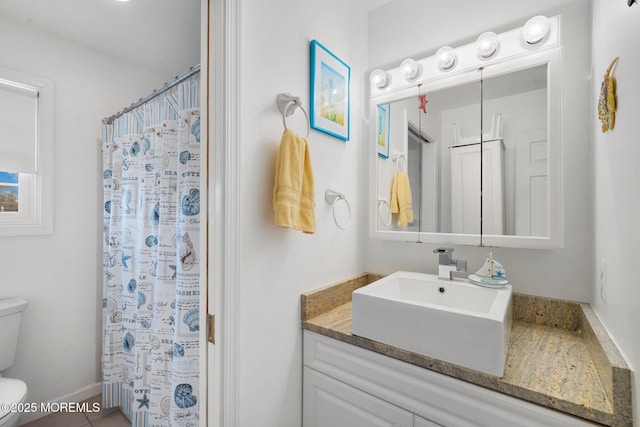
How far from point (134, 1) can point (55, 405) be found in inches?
102

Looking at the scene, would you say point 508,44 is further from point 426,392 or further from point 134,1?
point 134,1

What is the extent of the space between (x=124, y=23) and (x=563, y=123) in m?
2.46

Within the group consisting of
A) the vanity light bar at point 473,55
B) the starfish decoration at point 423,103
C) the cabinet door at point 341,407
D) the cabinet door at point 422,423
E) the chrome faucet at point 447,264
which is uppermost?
the vanity light bar at point 473,55

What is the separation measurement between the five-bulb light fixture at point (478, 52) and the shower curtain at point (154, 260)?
0.98m

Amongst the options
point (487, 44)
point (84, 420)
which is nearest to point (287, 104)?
point (487, 44)

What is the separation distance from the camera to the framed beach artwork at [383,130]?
5.24ft

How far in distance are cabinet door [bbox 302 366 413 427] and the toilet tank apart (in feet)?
5.76

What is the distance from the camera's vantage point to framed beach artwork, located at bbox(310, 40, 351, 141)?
1270mm

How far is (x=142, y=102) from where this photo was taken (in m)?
1.64

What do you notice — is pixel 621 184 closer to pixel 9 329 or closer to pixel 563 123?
pixel 563 123

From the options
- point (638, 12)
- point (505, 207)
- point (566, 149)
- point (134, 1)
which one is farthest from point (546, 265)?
point (134, 1)

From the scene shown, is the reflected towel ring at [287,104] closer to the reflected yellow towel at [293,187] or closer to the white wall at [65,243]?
the reflected yellow towel at [293,187]

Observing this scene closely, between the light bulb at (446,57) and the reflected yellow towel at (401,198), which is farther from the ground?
the light bulb at (446,57)

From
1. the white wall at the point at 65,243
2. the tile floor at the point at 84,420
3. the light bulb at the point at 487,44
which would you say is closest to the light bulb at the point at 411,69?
the light bulb at the point at 487,44
